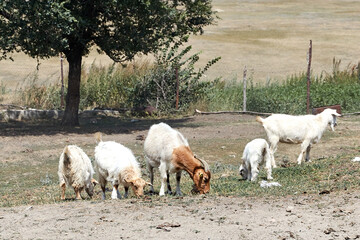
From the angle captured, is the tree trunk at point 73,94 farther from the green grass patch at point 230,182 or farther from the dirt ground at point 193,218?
the dirt ground at point 193,218

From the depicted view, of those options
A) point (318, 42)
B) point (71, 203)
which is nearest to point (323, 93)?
point (71, 203)

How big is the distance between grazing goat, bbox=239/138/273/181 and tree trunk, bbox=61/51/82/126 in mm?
12504

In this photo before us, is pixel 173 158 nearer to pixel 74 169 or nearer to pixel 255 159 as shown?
pixel 74 169

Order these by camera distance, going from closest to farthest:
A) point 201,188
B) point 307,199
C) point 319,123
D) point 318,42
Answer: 1. point 307,199
2. point 201,188
3. point 319,123
4. point 318,42

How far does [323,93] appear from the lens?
2873 centimetres

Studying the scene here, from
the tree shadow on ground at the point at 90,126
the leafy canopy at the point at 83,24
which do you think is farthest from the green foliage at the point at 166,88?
the leafy canopy at the point at 83,24

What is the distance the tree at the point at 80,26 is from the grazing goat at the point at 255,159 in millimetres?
9652

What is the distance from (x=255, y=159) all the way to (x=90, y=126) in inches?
498

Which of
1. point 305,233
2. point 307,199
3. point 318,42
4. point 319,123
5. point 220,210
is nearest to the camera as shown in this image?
point 305,233

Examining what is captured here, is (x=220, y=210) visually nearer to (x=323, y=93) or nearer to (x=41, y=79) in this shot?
(x=323, y=93)

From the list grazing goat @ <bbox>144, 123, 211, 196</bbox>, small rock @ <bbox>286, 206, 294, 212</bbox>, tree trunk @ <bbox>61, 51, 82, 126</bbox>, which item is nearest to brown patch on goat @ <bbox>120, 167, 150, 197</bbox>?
grazing goat @ <bbox>144, 123, 211, 196</bbox>

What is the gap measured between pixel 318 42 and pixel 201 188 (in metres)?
44.7

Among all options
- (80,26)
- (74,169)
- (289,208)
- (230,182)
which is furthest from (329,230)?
(80,26)

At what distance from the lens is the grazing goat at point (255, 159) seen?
1402cm
